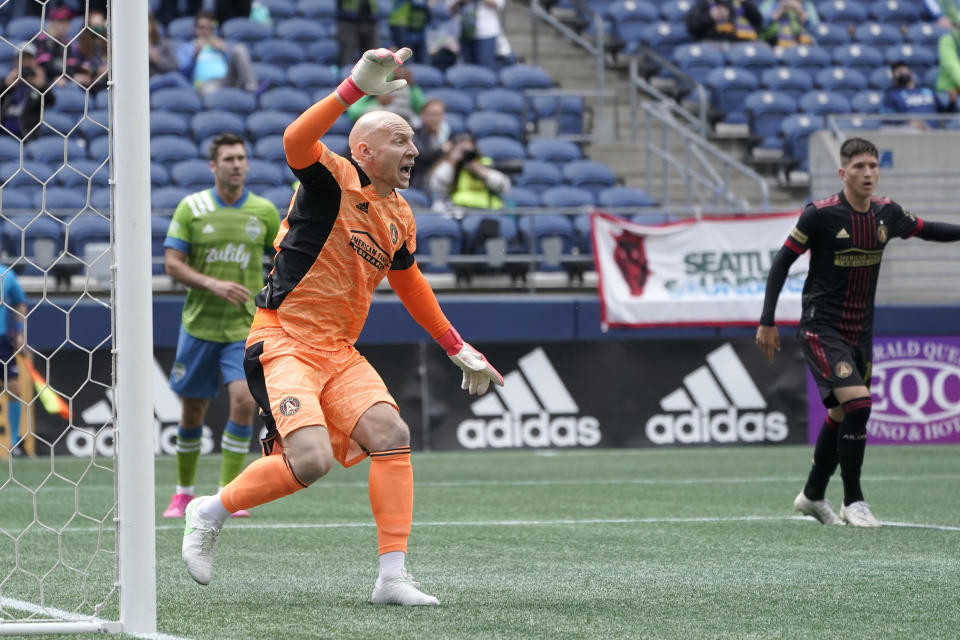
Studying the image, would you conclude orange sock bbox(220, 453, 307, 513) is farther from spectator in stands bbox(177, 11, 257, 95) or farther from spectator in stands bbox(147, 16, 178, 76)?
spectator in stands bbox(147, 16, 178, 76)

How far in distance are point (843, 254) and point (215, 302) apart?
3.66 m

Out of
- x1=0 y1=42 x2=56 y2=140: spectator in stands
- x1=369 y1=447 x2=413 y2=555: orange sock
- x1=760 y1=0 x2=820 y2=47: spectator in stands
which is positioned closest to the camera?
x1=369 y1=447 x2=413 y2=555: orange sock

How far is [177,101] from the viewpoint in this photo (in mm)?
16250

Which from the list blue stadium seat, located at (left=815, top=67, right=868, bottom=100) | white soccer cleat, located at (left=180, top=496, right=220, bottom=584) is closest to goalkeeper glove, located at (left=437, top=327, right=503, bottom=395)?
white soccer cleat, located at (left=180, top=496, right=220, bottom=584)

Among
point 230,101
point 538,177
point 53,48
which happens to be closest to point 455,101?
point 538,177

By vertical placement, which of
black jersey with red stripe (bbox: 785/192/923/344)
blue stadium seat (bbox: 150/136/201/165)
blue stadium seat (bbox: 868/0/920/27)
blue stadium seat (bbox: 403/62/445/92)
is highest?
blue stadium seat (bbox: 868/0/920/27)

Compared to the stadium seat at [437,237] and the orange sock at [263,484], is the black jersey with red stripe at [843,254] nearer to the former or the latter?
the orange sock at [263,484]

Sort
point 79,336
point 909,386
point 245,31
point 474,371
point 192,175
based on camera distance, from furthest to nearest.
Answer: point 245,31
point 192,175
point 909,386
point 79,336
point 474,371

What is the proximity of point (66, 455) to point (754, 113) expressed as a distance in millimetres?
10364

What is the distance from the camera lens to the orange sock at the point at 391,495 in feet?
16.4

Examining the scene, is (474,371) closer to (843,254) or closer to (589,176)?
(843,254)

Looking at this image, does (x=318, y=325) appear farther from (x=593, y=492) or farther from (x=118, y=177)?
(x=593, y=492)

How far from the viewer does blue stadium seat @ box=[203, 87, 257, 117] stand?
53.7ft

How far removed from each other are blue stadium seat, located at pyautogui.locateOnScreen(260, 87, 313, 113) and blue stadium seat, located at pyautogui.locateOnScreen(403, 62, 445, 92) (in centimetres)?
156
